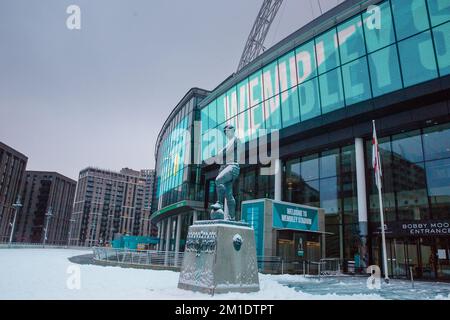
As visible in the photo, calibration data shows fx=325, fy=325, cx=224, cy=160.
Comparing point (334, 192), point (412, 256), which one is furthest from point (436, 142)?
point (334, 192)

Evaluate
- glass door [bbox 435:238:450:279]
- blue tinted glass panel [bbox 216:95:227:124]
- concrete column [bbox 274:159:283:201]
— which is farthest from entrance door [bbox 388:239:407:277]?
blue tinted glass panel [bbox 216:95:227:124]

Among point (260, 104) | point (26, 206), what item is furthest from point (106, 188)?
point (260, 104)

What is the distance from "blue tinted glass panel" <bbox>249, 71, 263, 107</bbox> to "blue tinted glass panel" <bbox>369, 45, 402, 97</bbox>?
1148cm

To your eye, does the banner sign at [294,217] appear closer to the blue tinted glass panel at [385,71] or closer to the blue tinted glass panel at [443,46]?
the blue tinted glass panel at [385,71]

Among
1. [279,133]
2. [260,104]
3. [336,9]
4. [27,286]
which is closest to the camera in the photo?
[27,286]

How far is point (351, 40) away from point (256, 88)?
Result: 1075 cm

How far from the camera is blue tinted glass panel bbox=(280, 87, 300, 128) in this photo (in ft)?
93.8

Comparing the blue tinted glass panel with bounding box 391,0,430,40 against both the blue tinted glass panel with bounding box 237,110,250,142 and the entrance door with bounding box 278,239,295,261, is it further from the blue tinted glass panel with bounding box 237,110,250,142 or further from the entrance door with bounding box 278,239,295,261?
the entrance door with bounding box 278,239,295,261

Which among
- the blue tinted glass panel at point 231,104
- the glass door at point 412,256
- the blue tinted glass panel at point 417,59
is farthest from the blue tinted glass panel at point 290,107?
the glass door at point 412,256

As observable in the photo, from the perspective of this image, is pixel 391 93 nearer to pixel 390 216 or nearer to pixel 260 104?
pixel 390 216

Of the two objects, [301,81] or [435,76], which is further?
[301,81]

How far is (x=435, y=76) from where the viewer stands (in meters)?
20.0

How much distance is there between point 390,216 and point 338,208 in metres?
Answer: 4.35

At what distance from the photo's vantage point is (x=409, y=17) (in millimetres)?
21406
